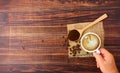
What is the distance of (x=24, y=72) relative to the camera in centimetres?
110

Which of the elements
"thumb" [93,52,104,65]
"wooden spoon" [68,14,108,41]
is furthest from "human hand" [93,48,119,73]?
"wooden spoon" [68,14,108,41]

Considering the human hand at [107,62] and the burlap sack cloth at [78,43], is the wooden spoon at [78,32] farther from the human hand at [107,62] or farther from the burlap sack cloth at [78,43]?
the human hand at [107,62]

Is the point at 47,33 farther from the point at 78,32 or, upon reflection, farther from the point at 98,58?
the point at 98,58

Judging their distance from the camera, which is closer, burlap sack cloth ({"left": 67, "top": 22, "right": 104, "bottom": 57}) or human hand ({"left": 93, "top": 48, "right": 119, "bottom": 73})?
human hand ({"left": 93, "top": 48, "right": 119, "bottom": 73})

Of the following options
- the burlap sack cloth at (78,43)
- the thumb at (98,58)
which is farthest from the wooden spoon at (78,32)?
the thumb at (98,58)

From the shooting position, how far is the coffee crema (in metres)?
1.06

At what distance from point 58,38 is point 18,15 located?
0.21 meters

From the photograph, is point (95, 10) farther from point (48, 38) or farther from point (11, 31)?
point (11, 31)

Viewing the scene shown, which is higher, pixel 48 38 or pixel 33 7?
pixel 33 7

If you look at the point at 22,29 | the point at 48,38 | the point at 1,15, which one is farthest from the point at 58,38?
the point at 1,15

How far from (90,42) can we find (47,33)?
190mm

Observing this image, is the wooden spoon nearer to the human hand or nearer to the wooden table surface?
the wooden table surface

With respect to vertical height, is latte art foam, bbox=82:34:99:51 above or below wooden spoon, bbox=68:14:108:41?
below

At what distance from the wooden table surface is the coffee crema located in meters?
0.05
